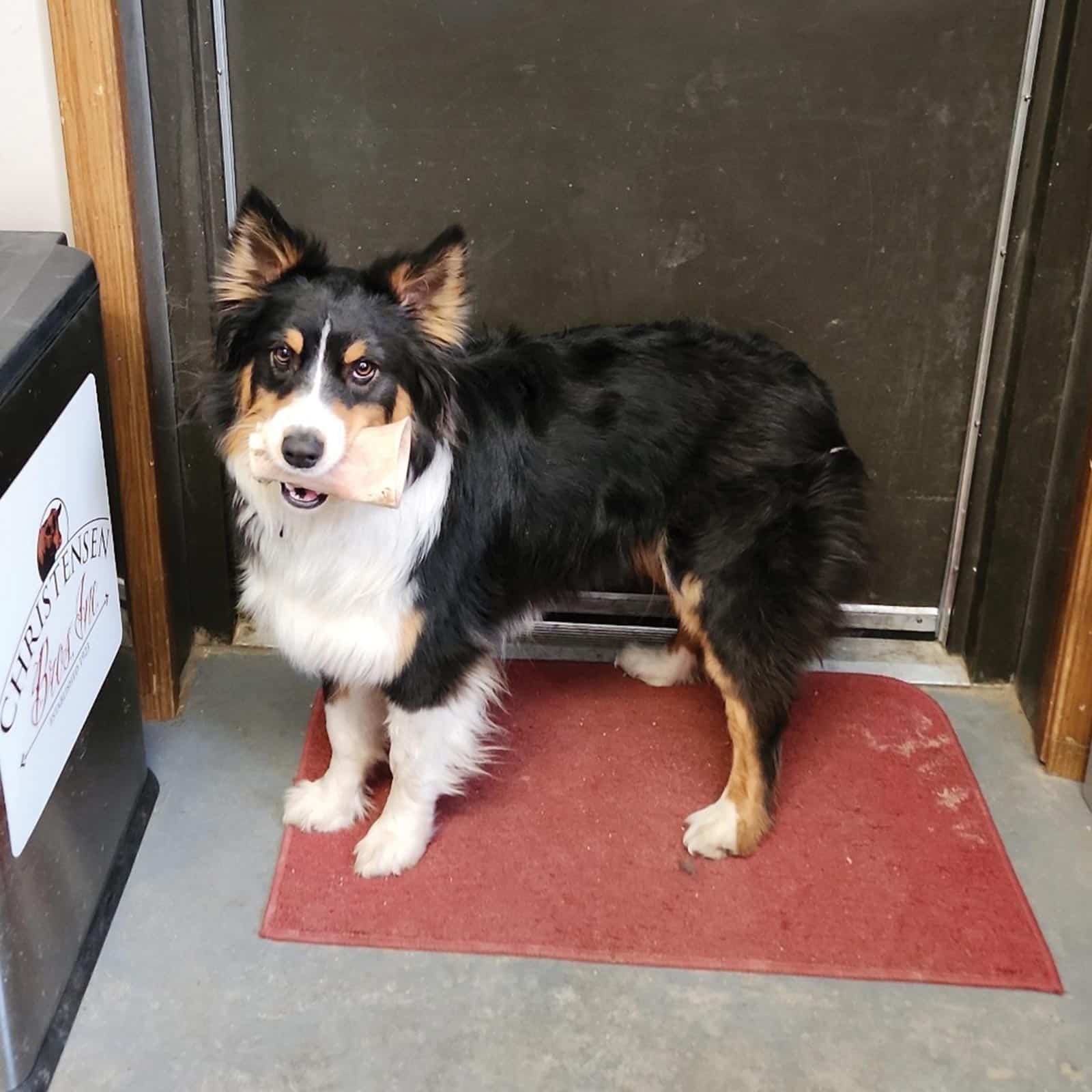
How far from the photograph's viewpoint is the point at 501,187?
2.36 meters

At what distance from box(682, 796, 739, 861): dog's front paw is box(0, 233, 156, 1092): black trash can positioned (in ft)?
3.21

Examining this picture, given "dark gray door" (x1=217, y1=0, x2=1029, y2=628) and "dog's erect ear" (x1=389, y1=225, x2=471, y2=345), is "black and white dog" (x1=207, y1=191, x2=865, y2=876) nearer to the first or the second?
"dog's erect ear" (x1=389, y1=225, x2=471, y2=345)

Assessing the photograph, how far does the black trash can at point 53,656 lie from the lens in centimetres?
159

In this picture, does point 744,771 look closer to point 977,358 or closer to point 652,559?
point 652,559

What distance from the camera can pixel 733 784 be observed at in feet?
7.22

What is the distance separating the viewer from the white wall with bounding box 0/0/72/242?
6.51ft

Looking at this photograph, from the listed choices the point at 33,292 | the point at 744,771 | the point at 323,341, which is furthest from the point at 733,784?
the point at 33,292

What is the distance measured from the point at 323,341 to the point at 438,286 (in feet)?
0.65

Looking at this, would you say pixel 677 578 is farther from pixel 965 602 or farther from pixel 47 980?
pixel 47 980

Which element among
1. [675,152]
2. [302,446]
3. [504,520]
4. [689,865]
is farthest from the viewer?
[675,152]

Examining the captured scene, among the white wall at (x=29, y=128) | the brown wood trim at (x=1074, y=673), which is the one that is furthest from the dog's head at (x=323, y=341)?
the brown wood trim at (x=1074, y=673)

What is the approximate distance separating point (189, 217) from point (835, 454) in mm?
1255

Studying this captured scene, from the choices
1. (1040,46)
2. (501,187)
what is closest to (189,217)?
(501,187)

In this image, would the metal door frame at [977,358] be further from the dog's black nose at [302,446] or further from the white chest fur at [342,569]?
the dog's black nose at [302,446]
